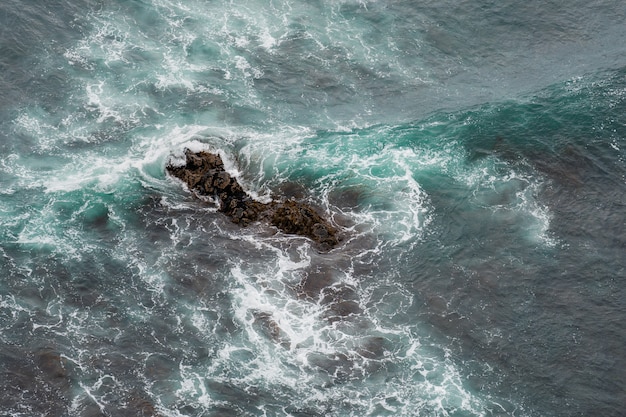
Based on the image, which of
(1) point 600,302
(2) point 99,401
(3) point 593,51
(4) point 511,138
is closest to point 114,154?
(2) point 99,401

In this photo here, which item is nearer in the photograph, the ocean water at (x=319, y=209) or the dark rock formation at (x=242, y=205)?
the ocean water at (x=319, y=209)

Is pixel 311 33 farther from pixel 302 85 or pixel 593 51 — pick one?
pixel 593 51

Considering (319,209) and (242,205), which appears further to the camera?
(319,209)

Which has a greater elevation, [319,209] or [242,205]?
[319,209]

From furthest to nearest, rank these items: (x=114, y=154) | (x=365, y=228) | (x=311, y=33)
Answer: (x=311, y=33) → (x=114, y=154) → (x=365, y=228)

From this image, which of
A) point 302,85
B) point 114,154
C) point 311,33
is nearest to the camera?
point 114,154
